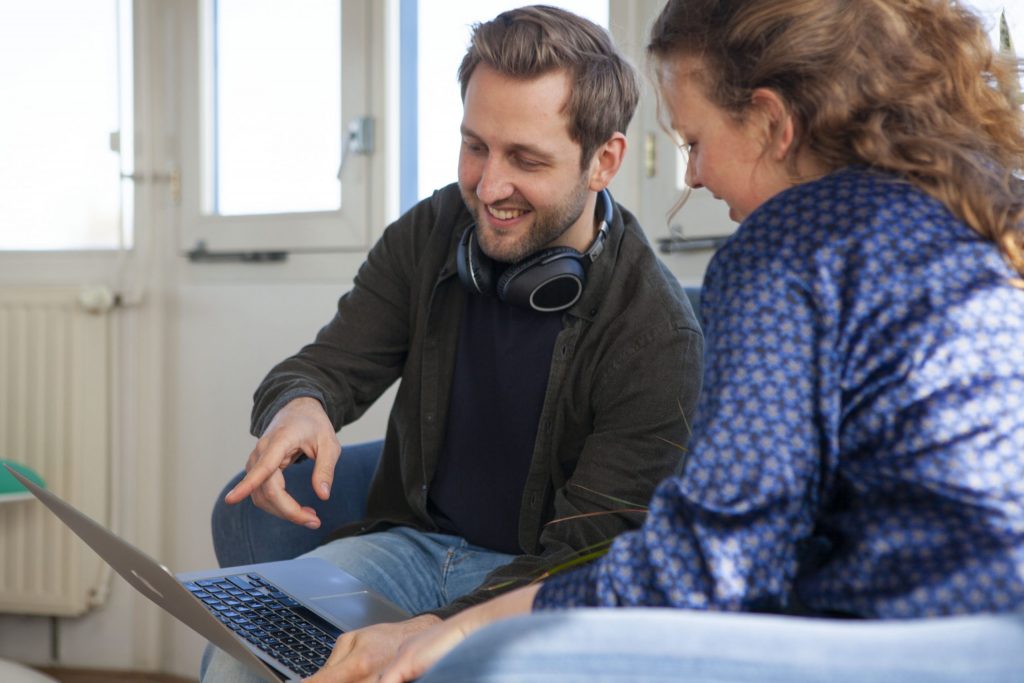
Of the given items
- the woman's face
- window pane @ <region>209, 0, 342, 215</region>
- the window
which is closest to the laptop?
the woman's face

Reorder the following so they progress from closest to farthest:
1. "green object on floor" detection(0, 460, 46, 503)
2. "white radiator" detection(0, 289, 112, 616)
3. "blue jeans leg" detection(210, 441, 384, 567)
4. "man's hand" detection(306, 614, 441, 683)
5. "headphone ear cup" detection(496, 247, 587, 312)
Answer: "man's hand" detection(306, 614, 441, 683)
"headphone ear cup" detection(496, 247, 587, 312)
"blue jeans leg" detection(210, 441, 384, 567)
"green object on floor" detection(0, 460, 46, 503)
"white radiator" detection(0, 289, 112, 616)

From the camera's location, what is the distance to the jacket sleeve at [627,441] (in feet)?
4.21

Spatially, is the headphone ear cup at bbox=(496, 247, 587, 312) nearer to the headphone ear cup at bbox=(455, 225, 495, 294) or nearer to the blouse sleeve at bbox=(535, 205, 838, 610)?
the headphone ear cup at bbox=(455, 225, 495, 294)

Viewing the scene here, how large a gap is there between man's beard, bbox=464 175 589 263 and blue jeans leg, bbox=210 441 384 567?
45cm

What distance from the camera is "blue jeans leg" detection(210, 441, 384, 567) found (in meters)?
1.64

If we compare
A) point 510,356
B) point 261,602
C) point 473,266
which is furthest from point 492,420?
point 261,602

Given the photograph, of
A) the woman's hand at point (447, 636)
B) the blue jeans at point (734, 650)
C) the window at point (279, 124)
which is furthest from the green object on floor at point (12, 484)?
the blue jeans at point (734, 650)

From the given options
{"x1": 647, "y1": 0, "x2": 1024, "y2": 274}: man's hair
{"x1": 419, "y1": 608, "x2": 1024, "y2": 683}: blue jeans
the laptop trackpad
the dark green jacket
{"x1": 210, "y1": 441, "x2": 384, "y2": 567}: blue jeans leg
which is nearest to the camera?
Answer: {"x1": 419, "y1": 608, "x2": 1024, "y2": 683}: blue jeans

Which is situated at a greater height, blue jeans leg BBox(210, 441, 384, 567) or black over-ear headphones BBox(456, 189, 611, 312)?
black over-ear headphones BBox(456, 189, 611, 312)

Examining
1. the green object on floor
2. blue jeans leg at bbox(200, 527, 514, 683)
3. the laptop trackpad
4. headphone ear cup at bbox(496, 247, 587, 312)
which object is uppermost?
headphone ear cup at bbox(496, 247, 587, 312)

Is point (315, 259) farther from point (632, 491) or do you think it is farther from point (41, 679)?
point (632, 491)

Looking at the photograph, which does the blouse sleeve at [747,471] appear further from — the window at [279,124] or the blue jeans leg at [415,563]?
the window at [279,124]

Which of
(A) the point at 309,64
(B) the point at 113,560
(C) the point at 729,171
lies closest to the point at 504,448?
(B) the point at 113,560

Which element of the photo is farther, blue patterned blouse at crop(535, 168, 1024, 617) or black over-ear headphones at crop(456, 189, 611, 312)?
black over-ear headphones at crop(456, 189, 611, 312)
